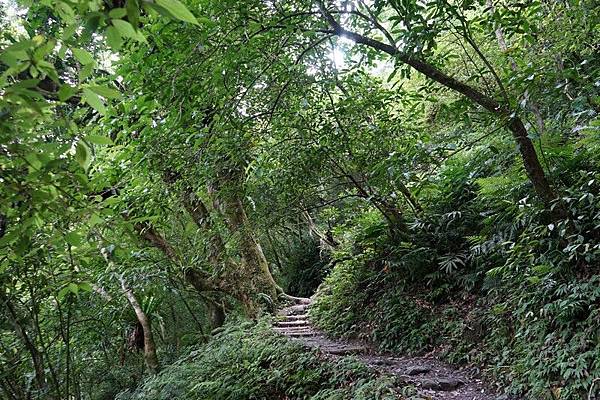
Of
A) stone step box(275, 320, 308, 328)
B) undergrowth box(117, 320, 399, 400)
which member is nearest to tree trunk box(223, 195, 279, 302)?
stone step box(275, 320, 308, 328)

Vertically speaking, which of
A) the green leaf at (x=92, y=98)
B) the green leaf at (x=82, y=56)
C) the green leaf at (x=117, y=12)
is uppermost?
the green leaf at (x=82, y=56)

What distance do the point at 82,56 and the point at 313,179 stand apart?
4905 millimetres

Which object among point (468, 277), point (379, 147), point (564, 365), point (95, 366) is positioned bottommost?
point (564, 365)

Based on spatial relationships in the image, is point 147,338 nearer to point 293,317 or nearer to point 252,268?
point 252,268

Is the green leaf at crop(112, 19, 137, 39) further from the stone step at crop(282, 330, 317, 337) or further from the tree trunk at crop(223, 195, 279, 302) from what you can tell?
the tree trunk at crop(223, 195, 279, 302)

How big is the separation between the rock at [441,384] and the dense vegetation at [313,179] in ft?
1.12

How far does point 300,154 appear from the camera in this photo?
18.4ft

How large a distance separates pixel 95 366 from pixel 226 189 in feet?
19.6

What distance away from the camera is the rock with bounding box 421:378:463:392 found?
4234 millimetres

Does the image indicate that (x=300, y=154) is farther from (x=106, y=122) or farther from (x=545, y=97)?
(x=545, y=97)

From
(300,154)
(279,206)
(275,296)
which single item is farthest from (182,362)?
(300,154)

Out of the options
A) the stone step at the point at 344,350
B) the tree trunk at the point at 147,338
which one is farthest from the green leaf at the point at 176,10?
the tree trunk at the point at 147,338

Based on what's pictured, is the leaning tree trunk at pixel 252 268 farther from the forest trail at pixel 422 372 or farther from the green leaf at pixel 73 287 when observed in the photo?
the green leaf at pixel 73 287

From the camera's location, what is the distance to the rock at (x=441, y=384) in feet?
13.9
